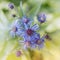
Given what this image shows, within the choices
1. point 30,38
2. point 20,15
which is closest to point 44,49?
point 30,38

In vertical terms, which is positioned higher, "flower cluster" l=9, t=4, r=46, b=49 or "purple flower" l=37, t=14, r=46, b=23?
"purple flower" l=37, t=14, r=46, b=23

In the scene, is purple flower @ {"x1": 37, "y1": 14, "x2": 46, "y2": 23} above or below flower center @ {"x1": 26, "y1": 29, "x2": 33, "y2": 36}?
above

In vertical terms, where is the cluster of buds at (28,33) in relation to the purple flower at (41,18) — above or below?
below

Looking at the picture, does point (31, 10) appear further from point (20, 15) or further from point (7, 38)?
point (7, 38)
